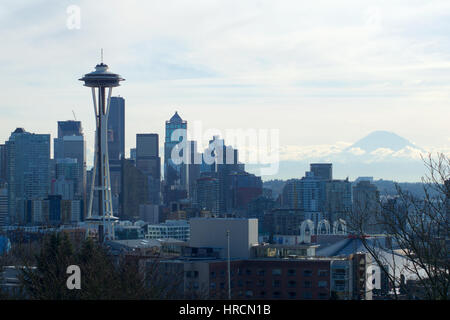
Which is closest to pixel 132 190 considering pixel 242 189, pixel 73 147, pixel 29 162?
pixel 73 147

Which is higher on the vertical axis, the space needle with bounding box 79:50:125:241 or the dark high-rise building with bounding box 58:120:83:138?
the dark high-rise building with bounding box 58:120:83:138

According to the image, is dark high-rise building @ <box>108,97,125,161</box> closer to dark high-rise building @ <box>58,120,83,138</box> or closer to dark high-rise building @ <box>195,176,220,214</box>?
dark high-rise building @ <box>58,120,83,138</box>

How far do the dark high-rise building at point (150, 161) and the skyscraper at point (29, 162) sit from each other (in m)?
18.1

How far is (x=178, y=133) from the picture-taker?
131 metres

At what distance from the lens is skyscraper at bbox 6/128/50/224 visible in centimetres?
13238

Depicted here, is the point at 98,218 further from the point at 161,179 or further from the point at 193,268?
the point at 161,179

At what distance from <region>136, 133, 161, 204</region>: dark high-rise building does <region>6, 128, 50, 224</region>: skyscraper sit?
18.1 meters

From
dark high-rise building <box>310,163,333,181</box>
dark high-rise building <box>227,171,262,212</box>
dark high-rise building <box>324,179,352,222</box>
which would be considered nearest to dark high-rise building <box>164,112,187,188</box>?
dark high-rise building <box>227,171,262,212</box>

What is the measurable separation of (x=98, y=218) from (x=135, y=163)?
238ft

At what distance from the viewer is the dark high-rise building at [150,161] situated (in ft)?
472

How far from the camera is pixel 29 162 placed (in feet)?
443

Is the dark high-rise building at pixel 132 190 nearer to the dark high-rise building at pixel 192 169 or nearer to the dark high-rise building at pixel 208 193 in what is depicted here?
the dark high-rise building at pixel 192 169
